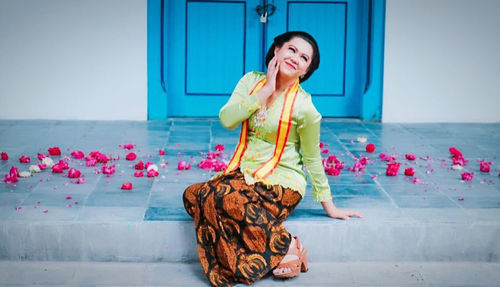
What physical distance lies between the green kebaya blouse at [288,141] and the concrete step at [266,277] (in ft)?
1.36

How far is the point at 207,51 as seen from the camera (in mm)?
7020

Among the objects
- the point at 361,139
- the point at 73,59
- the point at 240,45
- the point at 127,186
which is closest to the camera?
the point at 127,186

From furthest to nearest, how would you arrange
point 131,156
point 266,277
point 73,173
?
1. point 131,156
2. point 73,173
3. point 266,277

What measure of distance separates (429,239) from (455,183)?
980 mm

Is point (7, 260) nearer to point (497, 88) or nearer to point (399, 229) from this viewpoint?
point (399, 229)

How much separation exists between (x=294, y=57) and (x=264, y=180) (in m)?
0.62

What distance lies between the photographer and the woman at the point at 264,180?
3445mm

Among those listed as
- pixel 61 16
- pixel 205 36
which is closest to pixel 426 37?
pixel 205 36

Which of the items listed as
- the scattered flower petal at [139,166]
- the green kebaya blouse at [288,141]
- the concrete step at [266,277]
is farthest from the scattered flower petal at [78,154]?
the green kebaya blouse at [288,141]

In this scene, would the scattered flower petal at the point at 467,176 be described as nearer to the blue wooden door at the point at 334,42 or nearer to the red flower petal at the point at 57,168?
the blue wooden door at the point at 334,42

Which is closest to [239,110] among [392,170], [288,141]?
[288,141]

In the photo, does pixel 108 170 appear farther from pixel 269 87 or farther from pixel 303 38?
pixel 303 38

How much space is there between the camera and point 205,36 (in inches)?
275

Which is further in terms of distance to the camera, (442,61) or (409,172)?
(442,61)
